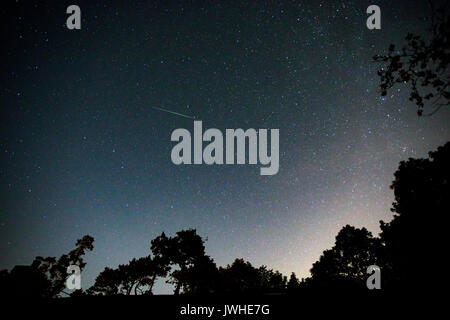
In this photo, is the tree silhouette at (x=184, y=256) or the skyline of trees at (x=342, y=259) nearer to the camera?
the skyline of trees at (x=342, y=259)

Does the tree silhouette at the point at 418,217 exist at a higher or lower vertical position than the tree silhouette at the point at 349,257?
higher

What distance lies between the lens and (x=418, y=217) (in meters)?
17.4

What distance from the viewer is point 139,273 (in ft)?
102

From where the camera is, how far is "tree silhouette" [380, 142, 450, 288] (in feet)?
51.7

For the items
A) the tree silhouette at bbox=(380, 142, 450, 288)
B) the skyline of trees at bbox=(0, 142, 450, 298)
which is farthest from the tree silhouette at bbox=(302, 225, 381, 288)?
the tree silhouette at bbox=(380, 142, 450, 288)

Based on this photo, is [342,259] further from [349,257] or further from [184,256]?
[184,256]

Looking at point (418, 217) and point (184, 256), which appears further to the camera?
point (184, 256)

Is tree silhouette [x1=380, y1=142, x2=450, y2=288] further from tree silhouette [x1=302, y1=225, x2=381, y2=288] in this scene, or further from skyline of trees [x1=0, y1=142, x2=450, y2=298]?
tree silhouette [x1=302, y1=225, x2=381, y2=288]

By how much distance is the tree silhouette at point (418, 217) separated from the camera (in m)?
15.8

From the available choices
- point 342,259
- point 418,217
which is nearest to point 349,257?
point 342,259

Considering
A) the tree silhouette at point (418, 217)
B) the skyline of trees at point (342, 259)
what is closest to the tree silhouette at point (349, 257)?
the skyline of trees at point (342, 259)

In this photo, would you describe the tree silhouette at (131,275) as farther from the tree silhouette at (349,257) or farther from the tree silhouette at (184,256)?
the tree silhouette at (349,257)
